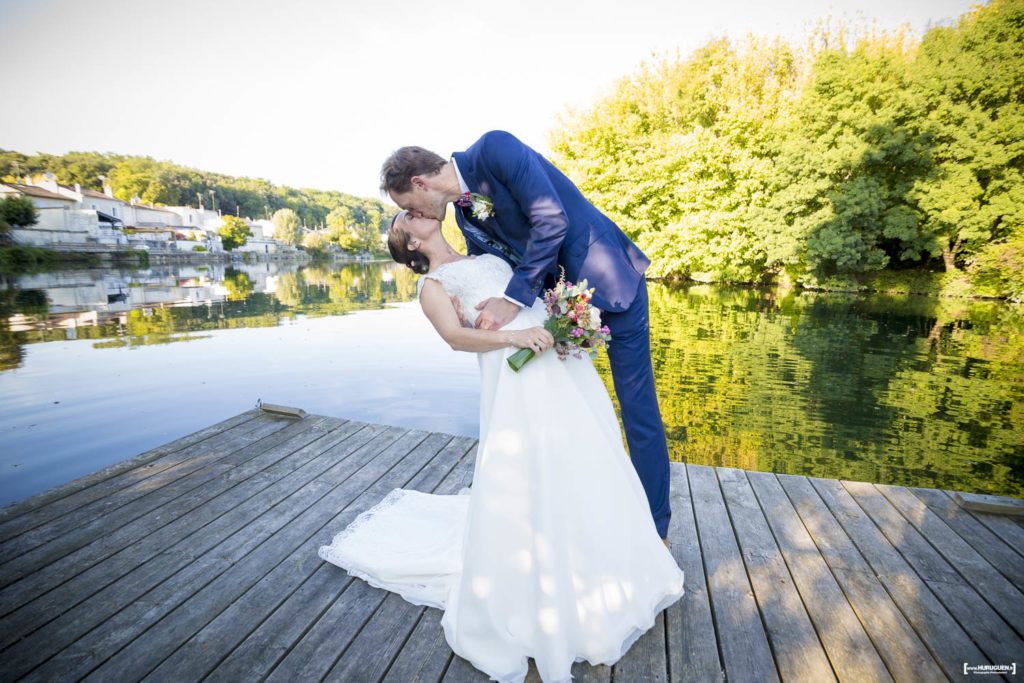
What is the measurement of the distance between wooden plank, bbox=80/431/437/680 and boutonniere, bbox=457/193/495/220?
2019 mm

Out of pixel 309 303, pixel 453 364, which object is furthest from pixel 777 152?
pixel 309 303

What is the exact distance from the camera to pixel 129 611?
2191 millimetres

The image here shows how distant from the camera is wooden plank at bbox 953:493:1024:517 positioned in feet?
9.68

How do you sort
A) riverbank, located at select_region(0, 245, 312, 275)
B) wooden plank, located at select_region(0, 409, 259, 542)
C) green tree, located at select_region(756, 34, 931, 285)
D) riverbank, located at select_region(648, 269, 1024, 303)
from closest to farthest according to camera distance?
wooden plank, located at select_region(0, 409, 259, 542)
riverbank, located at select_region(648, 269, 1024, 303)
green tree, located at select_region(756, 34, 931, 285)
riverbank, located at select_region(0, 245, 312, 275)

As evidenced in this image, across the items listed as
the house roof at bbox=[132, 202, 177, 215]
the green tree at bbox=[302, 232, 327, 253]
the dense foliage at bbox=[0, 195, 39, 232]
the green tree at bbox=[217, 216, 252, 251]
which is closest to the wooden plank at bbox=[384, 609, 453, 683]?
the dense foliage at bbox=[0, 195, 39, 232]

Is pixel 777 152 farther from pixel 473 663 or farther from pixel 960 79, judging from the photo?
pixel 473 663

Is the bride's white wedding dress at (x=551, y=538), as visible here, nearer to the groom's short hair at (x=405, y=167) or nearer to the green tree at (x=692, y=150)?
the groom's short hair at (x=405, y=167)

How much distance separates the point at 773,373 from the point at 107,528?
957 cm

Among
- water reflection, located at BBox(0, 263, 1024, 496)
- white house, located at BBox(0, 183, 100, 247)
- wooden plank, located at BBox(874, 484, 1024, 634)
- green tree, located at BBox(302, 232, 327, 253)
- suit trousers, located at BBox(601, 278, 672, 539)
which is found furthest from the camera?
green tree, located at BBox(302, 232, 327, 253)

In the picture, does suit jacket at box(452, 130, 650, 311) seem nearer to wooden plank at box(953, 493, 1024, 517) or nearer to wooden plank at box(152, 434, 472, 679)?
wooden plank at box(152, 434, 472, 679)

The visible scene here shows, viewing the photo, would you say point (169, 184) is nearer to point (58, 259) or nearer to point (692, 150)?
point (58, 259)

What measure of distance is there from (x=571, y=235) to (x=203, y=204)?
411ft

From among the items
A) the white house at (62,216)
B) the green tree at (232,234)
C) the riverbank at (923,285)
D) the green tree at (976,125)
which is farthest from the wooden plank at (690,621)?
the green tree at (232,234)

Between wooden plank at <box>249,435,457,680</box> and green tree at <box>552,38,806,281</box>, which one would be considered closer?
wooden plank at <box>249,435,457,680</box>
